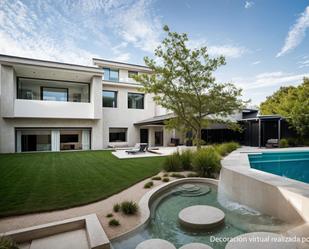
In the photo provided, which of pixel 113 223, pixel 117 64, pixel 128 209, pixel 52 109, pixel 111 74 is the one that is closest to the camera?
pixel 113 223

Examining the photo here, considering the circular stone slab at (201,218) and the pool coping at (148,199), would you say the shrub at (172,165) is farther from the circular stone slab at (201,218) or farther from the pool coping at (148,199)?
the circular stone slab at (201,218)

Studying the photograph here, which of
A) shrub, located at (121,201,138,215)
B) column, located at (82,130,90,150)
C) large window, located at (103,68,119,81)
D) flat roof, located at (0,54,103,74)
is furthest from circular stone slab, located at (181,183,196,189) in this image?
large window, located at (103,68,119,81)

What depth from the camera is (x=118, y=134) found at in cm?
2133

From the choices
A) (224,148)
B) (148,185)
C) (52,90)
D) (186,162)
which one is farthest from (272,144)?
(52,90)

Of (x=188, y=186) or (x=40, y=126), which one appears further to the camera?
(x=40, y=126)

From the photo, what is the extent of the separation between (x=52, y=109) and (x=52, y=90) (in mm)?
3250

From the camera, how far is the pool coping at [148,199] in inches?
161

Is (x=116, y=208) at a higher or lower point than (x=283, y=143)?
lower

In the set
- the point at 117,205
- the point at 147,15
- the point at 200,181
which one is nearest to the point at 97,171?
the point at 117,205

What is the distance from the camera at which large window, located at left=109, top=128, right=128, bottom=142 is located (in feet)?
68.7

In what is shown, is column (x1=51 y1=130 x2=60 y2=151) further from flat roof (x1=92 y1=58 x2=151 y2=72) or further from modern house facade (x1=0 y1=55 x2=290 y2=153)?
flat roof (x1=92 y1=58 x2=151 y2=72)

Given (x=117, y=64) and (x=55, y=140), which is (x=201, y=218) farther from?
(x=117, y=64)

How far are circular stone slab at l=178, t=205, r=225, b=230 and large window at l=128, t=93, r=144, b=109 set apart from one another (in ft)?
58.9

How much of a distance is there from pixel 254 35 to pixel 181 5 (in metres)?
5.26
